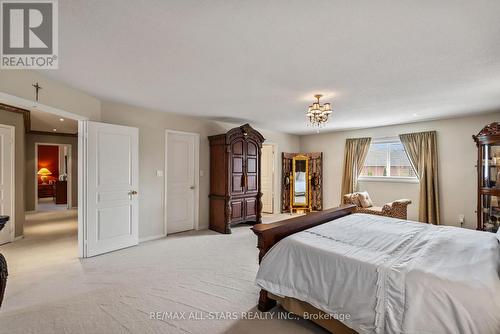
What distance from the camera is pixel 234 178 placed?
505 cm

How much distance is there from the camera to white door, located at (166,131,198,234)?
4.74 meters

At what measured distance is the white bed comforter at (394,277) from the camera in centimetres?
135

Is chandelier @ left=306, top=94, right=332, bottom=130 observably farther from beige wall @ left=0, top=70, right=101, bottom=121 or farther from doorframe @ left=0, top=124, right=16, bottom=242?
doorframe @ left=0, top=124, right=16, bottom=242

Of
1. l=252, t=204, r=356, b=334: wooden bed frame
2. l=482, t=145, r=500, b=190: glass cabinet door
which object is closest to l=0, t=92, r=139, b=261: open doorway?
l=252, t=204, r=356, b=334: wooden bed frame

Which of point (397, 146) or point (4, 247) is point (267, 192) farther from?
point (4, 247)

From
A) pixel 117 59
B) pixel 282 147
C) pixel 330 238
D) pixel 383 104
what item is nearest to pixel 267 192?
pixel 282 147

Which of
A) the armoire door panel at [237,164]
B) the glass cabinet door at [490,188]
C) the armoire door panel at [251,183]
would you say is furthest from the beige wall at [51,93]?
the glass cabinet door at [490,188]

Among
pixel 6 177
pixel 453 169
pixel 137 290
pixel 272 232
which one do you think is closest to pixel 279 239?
pixel 272 232

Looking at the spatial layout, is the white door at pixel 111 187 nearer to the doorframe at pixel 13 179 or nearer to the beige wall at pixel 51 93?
the beige wall at pixel 51 93

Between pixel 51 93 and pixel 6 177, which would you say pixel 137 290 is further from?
pixel 6 177

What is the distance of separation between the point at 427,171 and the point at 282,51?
4.79 m

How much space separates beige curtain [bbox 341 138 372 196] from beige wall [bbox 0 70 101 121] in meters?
5.72

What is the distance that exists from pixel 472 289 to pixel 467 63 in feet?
7.29

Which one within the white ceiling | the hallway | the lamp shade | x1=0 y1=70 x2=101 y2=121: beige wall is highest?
the white ceiling
